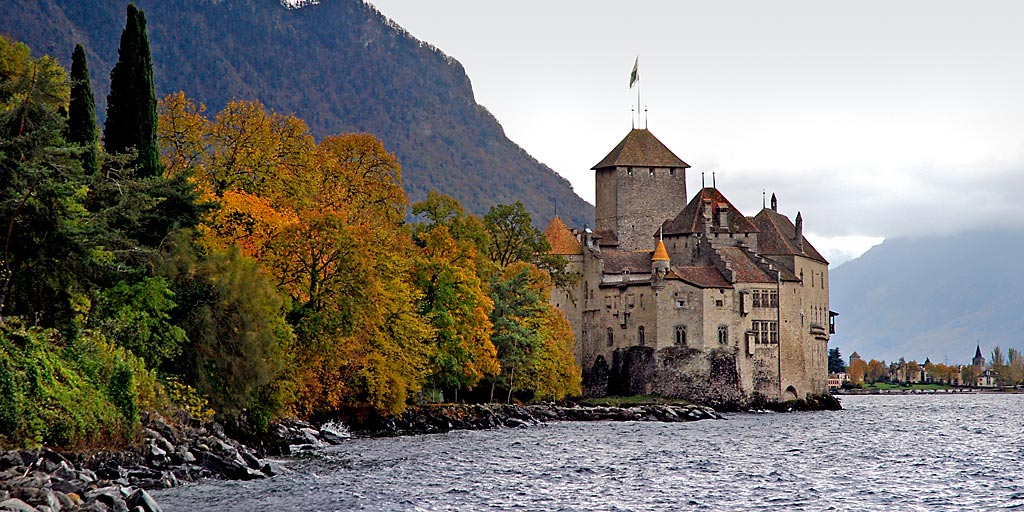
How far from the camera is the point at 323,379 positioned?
50.6 meters

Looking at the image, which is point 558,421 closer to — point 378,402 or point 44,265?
point 378,402

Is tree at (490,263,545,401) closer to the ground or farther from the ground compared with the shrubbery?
farther from the ground

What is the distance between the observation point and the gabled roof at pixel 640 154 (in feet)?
363

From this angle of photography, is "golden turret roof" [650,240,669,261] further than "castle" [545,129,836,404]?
Yes

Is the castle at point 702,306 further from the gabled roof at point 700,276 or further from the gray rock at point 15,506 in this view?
the gray rock at point 15,506

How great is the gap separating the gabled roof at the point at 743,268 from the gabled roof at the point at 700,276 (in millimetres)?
1055

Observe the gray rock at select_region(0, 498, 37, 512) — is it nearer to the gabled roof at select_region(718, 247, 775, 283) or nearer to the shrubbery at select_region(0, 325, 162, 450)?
the shrubbery at select_region(0, 325, 162, 450)

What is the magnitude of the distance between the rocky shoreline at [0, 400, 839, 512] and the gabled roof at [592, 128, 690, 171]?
169 feet

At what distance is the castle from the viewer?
9488 cm

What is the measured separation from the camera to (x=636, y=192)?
110 metres

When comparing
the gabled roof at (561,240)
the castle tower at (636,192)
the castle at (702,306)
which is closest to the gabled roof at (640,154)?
the castle tower at (636,192)

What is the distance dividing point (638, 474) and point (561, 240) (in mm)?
59232

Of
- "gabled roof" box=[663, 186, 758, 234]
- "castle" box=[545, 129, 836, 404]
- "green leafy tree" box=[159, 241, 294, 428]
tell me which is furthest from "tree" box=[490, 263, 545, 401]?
"green leafy tree" box=[159, 241, 294, 428]

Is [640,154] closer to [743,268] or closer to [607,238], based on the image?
[607,238]
